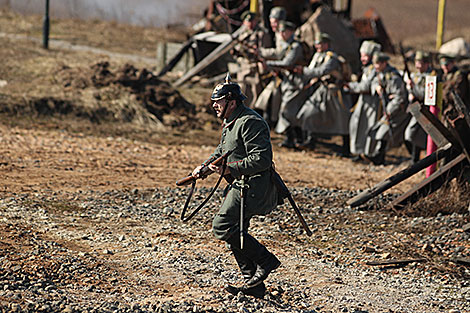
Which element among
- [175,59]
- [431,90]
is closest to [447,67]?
[431,90]

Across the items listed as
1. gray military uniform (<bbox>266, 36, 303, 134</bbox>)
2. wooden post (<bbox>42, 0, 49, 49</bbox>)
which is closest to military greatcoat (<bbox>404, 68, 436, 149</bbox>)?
gray military uniform (<bbox>266, 36, 303, 134</bbox>)

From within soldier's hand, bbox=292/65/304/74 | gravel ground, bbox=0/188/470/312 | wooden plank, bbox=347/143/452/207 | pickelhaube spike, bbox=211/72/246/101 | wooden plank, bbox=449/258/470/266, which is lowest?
gravel ground, bbox=0/188/470/312

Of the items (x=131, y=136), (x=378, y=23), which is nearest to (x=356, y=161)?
(x=131, y=136)

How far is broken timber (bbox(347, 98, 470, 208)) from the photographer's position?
8.38 m

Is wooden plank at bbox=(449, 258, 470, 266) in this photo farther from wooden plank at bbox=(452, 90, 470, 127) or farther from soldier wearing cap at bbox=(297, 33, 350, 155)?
soldier wearing cap at bbox=(297, 33, 350, 155)

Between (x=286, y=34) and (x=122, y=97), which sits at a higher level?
(x=286, y=34)

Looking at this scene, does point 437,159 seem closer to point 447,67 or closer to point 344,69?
point 447,67

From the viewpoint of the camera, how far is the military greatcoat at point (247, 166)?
534 centimetres

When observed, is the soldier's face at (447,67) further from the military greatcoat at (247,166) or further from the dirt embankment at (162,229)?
the military greatcoat at (247,166)

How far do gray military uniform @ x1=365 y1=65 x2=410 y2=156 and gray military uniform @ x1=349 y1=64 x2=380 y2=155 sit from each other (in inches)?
4.3

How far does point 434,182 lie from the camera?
339 inches

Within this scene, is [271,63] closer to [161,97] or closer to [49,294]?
[161,97]

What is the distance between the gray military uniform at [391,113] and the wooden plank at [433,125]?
11.0 ft

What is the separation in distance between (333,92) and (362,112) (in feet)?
2.34
